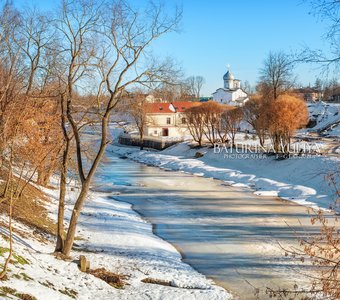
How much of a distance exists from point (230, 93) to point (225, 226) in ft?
263

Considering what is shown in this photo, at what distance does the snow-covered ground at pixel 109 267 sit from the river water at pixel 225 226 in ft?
2.65

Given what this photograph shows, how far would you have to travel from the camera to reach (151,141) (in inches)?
2331

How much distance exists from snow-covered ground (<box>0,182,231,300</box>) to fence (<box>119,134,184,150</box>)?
38.5 meters

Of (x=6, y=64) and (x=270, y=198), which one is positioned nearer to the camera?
(x=6, y=64)

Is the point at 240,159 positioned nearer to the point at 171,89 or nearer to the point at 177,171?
the point at 177,171

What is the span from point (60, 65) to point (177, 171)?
90.2 ft

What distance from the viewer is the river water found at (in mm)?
12547

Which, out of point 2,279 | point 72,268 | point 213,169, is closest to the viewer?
point 2,279

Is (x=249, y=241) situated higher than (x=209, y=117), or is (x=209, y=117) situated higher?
(x=209, y=117)

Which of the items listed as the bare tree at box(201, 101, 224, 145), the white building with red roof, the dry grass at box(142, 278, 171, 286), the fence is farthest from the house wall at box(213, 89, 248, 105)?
the dry grass at box(142, 278, 171, 286)

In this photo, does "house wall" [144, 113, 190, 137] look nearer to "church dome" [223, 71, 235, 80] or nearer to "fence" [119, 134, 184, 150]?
"fence" [119, 134, 184, 150]

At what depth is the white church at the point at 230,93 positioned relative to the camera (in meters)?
94.6

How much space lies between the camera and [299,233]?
1684 cm

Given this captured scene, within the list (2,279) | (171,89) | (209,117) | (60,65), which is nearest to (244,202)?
(171,89)
